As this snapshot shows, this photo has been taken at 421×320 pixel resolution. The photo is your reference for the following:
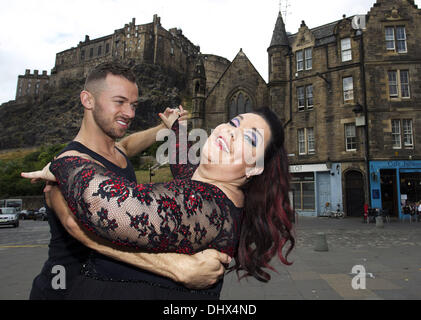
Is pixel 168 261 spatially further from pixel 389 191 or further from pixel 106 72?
pixel 389 191

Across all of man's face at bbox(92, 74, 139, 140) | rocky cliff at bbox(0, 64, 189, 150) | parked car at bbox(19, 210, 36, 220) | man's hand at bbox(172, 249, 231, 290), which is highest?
rocky cliff at bbox(0, 64, 189, 150)

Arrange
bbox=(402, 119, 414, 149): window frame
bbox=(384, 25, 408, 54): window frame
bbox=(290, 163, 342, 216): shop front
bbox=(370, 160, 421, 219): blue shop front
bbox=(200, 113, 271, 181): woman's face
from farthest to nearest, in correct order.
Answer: bbox=(290, 163, 342, 216): shop front
bbox=(384, 25, 408, 54): window frame
bbox=(402, 119, 414, 149): window frame
bbox=(370, 160, 421, 219): blue shop front
bbox=(200, 113, 271, 181): woman's face

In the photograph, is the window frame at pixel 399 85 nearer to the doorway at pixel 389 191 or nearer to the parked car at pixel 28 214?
the doorway at pixel 389 191

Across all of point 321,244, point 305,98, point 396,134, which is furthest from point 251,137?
point 305,98

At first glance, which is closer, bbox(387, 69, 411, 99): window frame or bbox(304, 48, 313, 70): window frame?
bbox(387, 69, 411, 99): window frame

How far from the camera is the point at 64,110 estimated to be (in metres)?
86.9

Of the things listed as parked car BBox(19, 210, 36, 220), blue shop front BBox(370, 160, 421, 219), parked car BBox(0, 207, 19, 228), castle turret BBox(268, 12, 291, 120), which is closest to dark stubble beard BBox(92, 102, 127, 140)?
blue shop front BBox(370, 160, 421, 219)

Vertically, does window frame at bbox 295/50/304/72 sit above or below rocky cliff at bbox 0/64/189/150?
below

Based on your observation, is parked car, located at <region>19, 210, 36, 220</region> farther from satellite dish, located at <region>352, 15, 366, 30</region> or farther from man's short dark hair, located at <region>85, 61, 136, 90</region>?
man's short dark hair, located at <region>85, 61, 136, 90</region>

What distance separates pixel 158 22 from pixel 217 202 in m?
89.3

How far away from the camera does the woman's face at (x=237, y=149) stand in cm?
141

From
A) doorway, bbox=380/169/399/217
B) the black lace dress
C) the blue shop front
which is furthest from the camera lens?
doorway, bbox=380/169/399/217

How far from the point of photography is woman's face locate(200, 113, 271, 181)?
1407mm

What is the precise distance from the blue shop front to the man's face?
23204 mm
